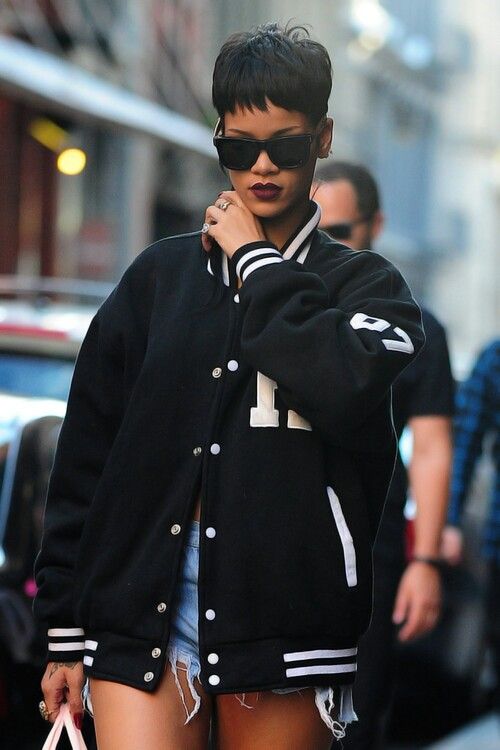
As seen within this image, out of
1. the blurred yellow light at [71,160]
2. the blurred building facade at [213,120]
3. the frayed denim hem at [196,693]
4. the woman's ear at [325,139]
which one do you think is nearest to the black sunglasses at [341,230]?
the blurred building facade at [213,120]

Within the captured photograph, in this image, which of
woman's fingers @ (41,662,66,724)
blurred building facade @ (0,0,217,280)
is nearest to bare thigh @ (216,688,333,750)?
woman's fingers @ (41,662,66,724)

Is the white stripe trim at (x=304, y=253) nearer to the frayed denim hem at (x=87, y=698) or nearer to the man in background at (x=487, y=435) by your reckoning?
the frayed denim hem at (x=87, y=698)

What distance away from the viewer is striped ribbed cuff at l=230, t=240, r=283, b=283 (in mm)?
2955

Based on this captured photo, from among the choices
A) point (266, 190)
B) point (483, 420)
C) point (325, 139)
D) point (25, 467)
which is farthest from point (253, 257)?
point (483, 420)

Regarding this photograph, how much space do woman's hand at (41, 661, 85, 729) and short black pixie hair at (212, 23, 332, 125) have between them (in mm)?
1032

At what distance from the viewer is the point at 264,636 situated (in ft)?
9.55

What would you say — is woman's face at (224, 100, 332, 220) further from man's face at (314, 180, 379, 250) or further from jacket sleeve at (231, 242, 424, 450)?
man's face at (314, 180, 379, 250)

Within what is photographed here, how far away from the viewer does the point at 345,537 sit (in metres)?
2.95

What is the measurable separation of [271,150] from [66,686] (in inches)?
40.8

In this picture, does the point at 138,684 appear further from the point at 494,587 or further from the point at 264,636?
the point at 494,587

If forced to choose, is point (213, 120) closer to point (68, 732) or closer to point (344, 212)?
point (344, 212)

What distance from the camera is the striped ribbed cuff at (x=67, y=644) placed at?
3.09 meters

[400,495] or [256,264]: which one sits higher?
[256,264]

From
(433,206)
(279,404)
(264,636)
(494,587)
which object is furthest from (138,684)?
(433,206)
